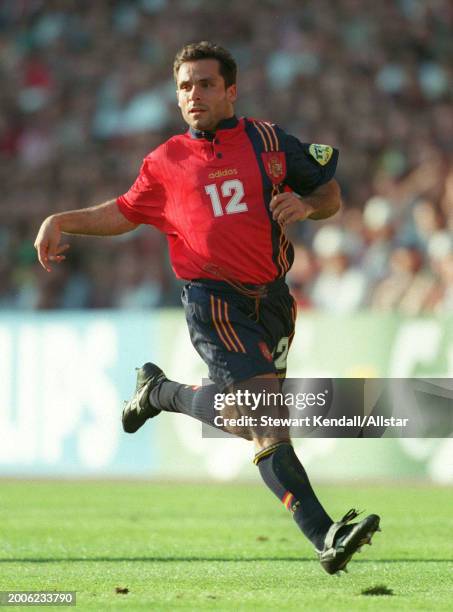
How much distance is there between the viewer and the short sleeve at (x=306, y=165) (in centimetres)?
662

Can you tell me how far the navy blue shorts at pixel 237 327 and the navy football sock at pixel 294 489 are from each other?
39 centimetres

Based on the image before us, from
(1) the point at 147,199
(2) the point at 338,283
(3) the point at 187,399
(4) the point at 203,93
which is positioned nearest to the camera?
(4) the point at 203,93

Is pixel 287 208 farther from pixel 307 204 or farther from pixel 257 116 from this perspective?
pixel 257 116

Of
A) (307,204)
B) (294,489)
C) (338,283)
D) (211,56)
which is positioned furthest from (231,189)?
(338,283)

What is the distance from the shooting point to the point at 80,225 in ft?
22.5

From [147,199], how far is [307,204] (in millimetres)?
854

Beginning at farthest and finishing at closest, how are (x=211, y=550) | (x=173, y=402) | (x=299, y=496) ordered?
1. (x=211, y=550)
2. (x=173, y=402)
3. (x=299, y=496)

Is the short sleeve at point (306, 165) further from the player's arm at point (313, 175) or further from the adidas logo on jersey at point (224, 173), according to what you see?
the adidas logo on jersey at point (224, 173)

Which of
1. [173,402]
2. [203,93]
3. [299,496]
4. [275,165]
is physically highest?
[203,93]

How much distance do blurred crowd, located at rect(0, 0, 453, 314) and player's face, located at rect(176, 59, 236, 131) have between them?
6345 mm

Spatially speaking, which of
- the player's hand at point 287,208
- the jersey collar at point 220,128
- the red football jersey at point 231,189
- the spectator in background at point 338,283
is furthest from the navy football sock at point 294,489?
the spectator in background at point 338,283

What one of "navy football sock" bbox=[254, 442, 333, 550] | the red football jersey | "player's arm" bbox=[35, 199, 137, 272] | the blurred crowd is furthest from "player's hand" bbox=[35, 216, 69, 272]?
the blurred crowd

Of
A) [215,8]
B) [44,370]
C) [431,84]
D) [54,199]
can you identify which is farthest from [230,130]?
[215,8]

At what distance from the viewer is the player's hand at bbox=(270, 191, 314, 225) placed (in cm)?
630
